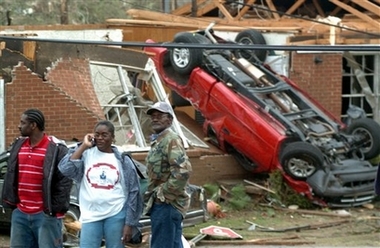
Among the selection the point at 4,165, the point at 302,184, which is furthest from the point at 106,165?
the point at 302,184

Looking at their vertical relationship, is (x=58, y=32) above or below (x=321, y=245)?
above

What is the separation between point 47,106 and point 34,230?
27.4 ft

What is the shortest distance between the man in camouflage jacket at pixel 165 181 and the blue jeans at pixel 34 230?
0.80 meters

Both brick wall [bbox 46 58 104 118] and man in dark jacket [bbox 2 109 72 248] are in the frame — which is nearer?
man in dark jacket [bbox 2 109 72 248]

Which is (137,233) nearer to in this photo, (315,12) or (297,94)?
(297,94)

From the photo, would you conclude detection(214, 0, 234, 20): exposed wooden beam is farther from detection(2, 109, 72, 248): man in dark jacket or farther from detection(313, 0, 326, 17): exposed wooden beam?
detection(2, 109, 72, 248): man in dark jacket

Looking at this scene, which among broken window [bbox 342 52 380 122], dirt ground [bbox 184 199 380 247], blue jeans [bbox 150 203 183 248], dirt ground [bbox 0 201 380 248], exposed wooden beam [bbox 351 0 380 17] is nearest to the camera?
blue jeans [bbox 150 203 183 248]

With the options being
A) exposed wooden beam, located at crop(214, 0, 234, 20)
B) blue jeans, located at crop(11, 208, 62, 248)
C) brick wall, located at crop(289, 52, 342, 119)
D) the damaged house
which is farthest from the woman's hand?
exposed wooden beam, located at crop(214, 0, 234, 20)

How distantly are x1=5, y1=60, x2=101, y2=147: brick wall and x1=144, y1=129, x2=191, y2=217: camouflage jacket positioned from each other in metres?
8.47

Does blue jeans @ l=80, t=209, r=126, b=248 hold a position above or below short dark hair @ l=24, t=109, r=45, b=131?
below

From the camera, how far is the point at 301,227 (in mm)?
14633

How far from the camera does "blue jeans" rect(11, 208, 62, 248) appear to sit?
302 inches

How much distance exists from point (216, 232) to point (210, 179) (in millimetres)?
4524

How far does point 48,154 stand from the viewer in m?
7.67
